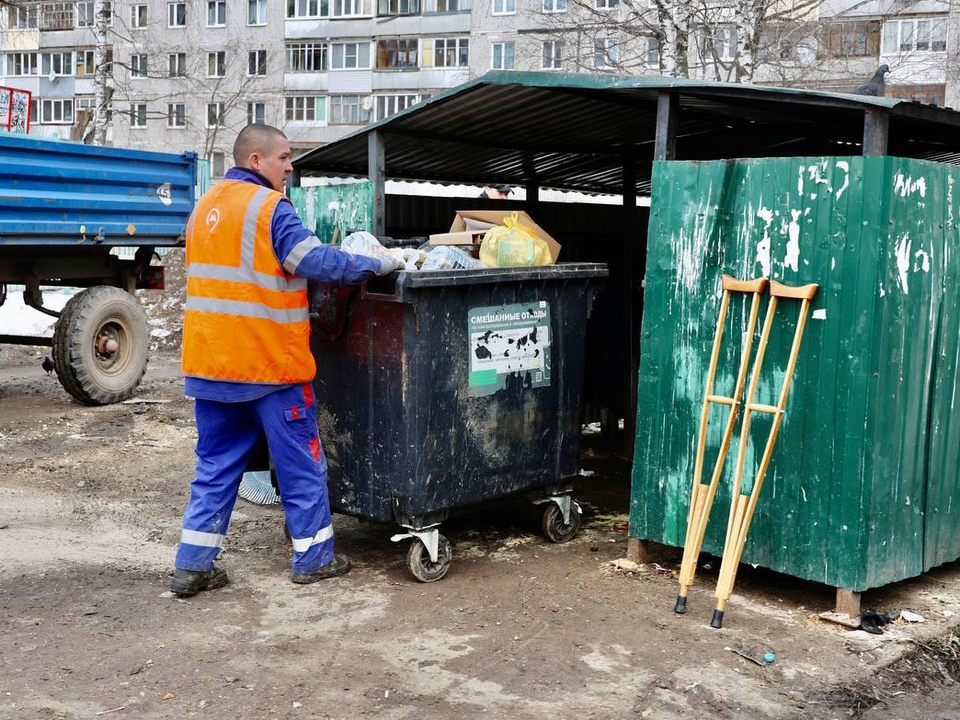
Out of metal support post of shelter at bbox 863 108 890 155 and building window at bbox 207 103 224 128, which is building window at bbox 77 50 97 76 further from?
metal support post of shelter at bbox 863 108 890 155

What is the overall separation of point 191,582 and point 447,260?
5.89 ft

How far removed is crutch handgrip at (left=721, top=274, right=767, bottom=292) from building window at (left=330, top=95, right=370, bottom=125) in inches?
1563

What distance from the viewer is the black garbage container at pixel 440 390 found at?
190 inches

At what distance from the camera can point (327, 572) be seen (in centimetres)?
490

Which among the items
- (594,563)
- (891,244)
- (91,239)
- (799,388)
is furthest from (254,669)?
(91,239)

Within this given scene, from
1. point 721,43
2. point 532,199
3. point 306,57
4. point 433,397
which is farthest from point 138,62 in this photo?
point 433,397

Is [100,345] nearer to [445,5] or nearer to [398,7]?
[445,5]

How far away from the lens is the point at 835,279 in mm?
4328

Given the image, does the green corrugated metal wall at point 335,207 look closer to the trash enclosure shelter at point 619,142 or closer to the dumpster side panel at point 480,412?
the trash enclosure shelter at point 619,142

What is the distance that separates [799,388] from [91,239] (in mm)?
6217

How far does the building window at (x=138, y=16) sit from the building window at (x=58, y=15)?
120 inches

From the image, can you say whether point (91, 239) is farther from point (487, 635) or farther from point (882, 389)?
point (882, 389)

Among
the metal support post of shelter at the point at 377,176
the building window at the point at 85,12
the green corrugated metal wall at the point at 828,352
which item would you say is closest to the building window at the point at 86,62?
the building window at the point at 85,12

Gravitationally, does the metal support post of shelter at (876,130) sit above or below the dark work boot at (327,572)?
above
